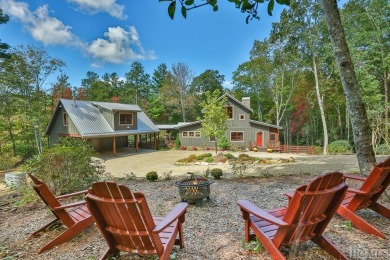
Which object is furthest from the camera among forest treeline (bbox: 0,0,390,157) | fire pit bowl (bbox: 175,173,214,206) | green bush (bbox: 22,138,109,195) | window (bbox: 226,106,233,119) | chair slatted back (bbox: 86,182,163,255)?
window (bbox: 226,106,233,119)

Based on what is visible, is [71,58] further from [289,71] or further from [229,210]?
[229,210]

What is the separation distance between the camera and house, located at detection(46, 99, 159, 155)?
59.3 feet

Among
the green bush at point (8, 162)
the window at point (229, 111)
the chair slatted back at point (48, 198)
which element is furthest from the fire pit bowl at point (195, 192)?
the window at point (229, 111)

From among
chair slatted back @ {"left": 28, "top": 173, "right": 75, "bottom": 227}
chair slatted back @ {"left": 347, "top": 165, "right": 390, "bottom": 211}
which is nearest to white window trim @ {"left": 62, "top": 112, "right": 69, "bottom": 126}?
chair slatted back @ {"left": 28, "top": 173, "right": 75, "bottom": 227}

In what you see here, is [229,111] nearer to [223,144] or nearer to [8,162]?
[223,144]

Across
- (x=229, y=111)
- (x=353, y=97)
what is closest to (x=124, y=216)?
(x=353, y=97)

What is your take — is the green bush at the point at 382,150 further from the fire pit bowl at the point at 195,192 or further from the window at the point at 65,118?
the window at the point at 65,118

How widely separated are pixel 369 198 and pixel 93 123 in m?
→ 18.8

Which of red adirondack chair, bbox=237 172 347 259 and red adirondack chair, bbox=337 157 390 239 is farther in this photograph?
red adirondack chair, bbox=337 157 390 239

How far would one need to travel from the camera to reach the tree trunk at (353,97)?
160 inches

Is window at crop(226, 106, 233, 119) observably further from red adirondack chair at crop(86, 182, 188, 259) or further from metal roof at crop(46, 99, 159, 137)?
red adirondack chair at crop(86, 182, 188, 259)

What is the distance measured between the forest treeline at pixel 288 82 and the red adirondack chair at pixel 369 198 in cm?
1188

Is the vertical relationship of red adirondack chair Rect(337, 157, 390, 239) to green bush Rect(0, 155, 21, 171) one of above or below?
above

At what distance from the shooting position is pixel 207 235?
3.01m
